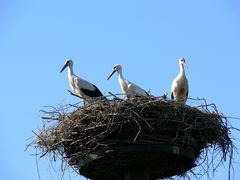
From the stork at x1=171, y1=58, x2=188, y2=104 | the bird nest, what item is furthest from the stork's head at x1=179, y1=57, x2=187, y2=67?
the bird nest

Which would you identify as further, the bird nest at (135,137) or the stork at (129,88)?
the stork at (129,88)

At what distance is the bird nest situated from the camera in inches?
282

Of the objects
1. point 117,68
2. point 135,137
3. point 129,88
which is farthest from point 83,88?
point 135,137

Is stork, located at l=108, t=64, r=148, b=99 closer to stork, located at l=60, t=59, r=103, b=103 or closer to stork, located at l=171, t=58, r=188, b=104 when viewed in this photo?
stork, located at l=60, t=59, r=103, b=103

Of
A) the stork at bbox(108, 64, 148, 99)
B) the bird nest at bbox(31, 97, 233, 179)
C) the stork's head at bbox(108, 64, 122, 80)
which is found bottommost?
the bird nest at bbox(31, 97, 233, 179)

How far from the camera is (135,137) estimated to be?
23.4ft

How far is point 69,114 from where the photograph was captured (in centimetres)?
792

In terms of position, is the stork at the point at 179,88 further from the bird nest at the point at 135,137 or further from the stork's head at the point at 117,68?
the bird nest at the point at 135,137

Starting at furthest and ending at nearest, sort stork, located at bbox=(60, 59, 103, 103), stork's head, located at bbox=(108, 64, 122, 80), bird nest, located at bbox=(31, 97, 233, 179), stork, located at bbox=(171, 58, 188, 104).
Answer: stork's head, located at bbox=(108, 64, 122, 80)
stork, located at bbox=(60, 59, 103, 103)
stork, located at bbox=(171, 58, 188, 104)
bird nest, located at bbox=(31, 97, 233, 179)

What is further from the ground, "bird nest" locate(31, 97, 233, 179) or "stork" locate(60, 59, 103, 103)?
"stork" locate(60, 59, 103, 103)

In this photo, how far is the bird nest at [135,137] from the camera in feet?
23.5

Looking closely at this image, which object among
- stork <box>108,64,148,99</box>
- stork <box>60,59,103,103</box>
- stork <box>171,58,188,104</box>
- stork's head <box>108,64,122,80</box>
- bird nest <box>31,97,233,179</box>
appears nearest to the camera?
bird nest <box>31,97,233,179</box>

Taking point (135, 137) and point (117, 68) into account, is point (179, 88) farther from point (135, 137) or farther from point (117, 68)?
point (135, 137)

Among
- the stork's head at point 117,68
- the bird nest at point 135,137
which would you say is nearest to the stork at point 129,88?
the stork's head at point 117,68
